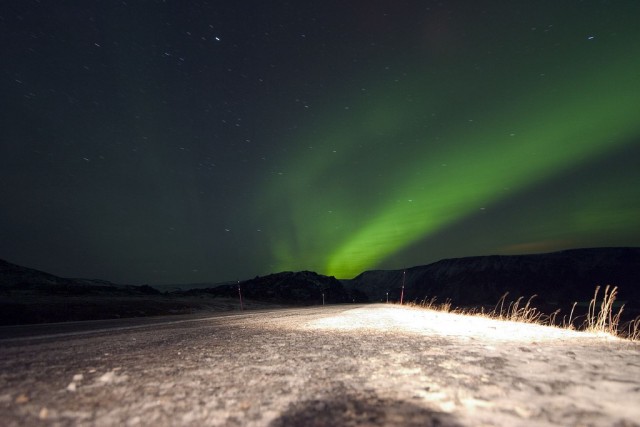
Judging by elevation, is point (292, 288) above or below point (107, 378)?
above

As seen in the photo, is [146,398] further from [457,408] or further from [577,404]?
[577,404]

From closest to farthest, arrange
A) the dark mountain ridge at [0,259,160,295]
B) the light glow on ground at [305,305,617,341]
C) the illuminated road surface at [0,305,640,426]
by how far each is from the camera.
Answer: the illuminated road surface at [0,305,640,426] < the light glow on ground at [305,305,617,341] < the dark mountain ridge at [0,259,160,295]

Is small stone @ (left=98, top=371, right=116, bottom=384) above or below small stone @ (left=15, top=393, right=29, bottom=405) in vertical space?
below

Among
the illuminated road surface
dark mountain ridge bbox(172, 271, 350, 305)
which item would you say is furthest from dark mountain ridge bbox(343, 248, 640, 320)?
the illuminated road surface

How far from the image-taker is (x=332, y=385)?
8.61ft

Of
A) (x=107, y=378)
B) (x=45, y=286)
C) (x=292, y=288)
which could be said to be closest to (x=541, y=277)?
(x=292, y=288)

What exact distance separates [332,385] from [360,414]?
0.66 meters

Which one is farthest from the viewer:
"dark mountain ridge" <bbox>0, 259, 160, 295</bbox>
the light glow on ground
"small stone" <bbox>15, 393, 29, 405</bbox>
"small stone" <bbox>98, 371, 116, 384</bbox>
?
"dark mountain ridge" <bbox>0, 259, 160, 295</bbox>

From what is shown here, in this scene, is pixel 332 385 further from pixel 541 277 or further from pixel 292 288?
pixel 541 277

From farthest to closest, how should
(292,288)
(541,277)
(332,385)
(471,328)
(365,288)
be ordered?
(365,288), (541,277), (292,288), (471,328), (332,385)

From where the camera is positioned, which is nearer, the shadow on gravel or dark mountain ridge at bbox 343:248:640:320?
the shadow on gravel

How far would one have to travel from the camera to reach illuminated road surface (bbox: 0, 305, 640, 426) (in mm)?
2008

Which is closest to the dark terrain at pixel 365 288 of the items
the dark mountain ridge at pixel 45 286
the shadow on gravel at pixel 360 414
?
the dark mountain ridge at pixel 45 286

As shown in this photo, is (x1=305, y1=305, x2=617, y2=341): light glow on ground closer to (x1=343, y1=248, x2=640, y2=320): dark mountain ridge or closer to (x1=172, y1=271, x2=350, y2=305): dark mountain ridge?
(x1=172, y1=271, x2=350, y2=305): dark mountain ridge
